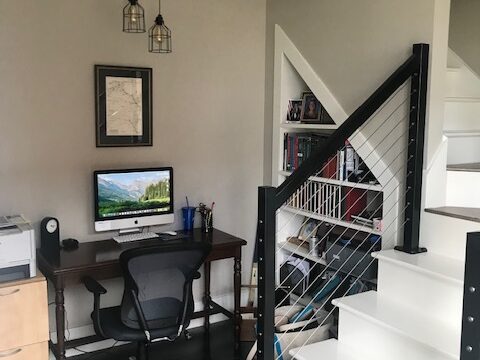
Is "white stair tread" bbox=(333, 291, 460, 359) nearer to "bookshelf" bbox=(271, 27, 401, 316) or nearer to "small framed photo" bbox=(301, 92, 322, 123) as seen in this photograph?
"bookshelf" bbox=(271, 27, 401, 316)

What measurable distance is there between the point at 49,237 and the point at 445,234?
2.33 meters

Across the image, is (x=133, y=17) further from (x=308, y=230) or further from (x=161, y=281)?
(x=308, y=230)

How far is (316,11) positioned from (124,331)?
243 centimetres

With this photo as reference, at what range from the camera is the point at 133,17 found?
3.31 m

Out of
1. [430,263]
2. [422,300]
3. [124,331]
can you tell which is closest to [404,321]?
[422,300]

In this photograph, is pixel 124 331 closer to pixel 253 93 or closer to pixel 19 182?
pixel 19 182

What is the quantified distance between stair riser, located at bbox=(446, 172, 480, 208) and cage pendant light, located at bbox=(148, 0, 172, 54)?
1979 mm

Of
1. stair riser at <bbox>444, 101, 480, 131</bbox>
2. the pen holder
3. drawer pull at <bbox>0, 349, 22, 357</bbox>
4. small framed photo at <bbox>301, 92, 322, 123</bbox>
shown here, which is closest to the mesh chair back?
drawer pull at <bbox>0, 349, 22, 357</bbox>

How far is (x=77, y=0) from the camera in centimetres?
346

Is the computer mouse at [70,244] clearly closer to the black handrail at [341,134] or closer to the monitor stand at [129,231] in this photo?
the monitor stand at [129,231]

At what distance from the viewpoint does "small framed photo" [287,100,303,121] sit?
13.4 ft

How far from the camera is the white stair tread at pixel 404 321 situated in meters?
2.34

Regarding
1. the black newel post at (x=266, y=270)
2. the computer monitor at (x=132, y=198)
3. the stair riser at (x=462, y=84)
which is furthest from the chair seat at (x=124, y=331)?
the stair riser at (x=462, y=84)

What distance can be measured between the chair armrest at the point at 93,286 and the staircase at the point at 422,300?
3.69ft
